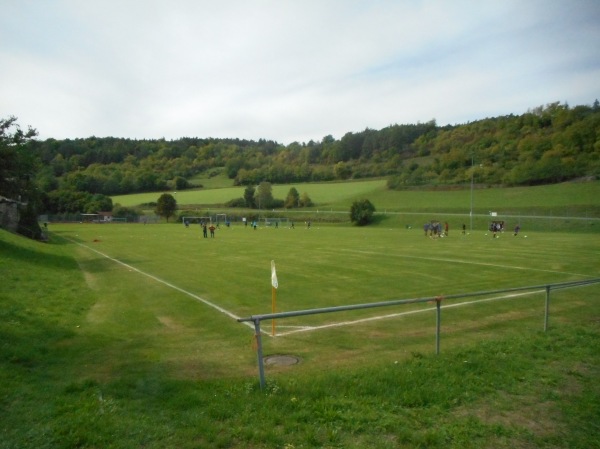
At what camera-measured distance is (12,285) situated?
14430 mm

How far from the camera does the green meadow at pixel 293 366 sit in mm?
5406

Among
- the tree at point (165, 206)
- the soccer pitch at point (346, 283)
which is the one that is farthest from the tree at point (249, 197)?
the soccer pitch at point (346, 283)

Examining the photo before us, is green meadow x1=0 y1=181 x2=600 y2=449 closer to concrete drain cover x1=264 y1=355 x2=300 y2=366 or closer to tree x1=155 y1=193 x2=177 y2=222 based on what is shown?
concrete drain cover x1=264 y1=355 x2=300 y2=366

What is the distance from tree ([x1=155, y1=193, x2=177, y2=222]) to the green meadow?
94.2 m

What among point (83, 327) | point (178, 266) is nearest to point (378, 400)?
point (83, 327)

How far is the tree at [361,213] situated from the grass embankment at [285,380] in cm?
6796

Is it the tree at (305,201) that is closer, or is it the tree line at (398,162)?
the tree line at (398,162)

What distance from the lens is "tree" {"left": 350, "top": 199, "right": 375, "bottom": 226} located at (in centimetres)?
8356

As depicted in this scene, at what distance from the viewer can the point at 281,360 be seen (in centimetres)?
917

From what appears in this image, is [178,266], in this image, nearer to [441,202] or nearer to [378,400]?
[378,400]

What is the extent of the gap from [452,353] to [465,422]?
296 centimetres

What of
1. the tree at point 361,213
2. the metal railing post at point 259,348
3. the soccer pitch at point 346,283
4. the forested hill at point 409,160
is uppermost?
the forested hill at point 409,160

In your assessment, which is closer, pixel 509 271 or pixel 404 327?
pixel 404 327

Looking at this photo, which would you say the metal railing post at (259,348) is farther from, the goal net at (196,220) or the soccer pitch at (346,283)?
the goal net at (196,220)
